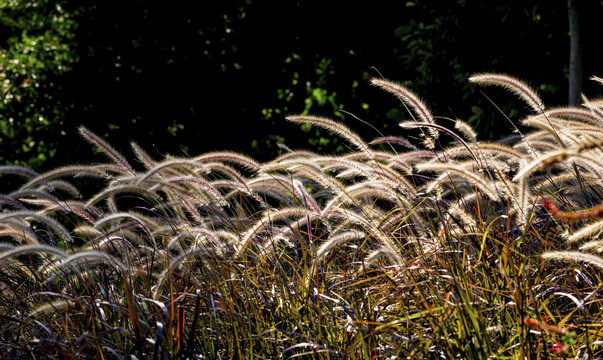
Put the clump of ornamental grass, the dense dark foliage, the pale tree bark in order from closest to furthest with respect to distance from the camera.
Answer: the clump of ornamental grass → the pale tree bark → the dense dark foliage

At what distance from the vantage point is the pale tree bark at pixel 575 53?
17.4 feet

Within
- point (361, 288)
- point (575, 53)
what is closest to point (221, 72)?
point (575, 53)

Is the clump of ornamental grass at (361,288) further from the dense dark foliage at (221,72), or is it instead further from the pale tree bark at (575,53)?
the dense dark foliage at (221,72)

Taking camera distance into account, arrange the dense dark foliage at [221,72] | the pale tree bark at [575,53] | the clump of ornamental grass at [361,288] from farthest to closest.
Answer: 1. the dense dark foliage at [221,72]
2. the pale tree bark at [575,53]
3. the clump of ornamental grass at [361,288]

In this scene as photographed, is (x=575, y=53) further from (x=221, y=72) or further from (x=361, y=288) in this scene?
(x=221, y=72)

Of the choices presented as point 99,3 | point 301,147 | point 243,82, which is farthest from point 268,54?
point 99,3

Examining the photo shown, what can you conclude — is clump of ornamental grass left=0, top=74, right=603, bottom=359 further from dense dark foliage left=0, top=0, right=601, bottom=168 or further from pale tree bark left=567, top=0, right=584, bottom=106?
dense dark foliage left=0, top=0, right=601, bottom=168

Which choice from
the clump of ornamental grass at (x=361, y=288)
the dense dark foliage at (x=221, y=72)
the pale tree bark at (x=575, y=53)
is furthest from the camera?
the dense dark foliage at (x=221, y=72)

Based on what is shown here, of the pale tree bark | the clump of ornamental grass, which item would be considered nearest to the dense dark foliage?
the pale tree bark

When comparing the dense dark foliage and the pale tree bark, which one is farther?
the dense dark foliage

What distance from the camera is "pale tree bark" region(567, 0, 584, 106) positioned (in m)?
5.32

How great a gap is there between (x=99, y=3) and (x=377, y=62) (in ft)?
10.9

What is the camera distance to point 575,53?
17.8 feet

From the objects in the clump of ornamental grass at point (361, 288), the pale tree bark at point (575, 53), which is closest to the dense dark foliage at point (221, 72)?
the pale tree bark at point (575, 53)
